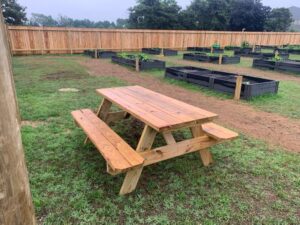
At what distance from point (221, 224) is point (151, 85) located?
543cm

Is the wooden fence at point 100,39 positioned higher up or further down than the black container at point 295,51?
higher up

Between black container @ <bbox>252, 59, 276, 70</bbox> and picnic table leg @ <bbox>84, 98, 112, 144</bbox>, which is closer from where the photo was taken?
picnic table leg @ <bbox>84, 98, 112, 144</bbox>

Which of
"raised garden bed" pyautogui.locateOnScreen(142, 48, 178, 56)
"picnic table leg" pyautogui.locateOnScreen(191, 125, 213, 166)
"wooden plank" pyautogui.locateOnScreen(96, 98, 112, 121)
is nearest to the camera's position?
"picnic table leg" pyautogui.locateOnScreen(191, 125, 213, 166)

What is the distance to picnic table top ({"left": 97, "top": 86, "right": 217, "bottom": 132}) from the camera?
2092 mm

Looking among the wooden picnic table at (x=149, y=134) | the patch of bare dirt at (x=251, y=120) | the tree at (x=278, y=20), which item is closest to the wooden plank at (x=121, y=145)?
the wooden picnic table at (x=149, y=134)

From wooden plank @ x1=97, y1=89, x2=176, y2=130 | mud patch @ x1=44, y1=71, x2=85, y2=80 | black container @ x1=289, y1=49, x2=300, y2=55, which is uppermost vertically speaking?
wooden plank @ x1=97, y1=89, x2=176, y2=130

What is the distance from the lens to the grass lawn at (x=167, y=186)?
75.1 inches

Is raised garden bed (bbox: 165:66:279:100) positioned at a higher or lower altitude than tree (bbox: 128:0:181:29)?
lower

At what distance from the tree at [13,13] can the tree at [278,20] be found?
Result: 103 feet

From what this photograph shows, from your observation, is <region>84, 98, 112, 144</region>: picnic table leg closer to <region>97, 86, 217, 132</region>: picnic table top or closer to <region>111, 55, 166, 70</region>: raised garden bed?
<region>97, 86, 217, 132</region>: picnic table top

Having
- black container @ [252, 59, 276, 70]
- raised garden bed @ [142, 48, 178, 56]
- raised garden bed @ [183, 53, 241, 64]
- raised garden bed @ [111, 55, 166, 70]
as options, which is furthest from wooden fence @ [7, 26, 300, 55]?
black container @ [252, 59, 276, 70]

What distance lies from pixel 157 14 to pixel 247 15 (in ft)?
40.4

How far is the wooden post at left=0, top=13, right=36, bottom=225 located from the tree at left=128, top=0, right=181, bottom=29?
95.2 feet

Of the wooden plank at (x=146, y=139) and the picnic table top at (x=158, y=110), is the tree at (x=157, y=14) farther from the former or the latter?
the wooden plank at (x=146, y=139)
